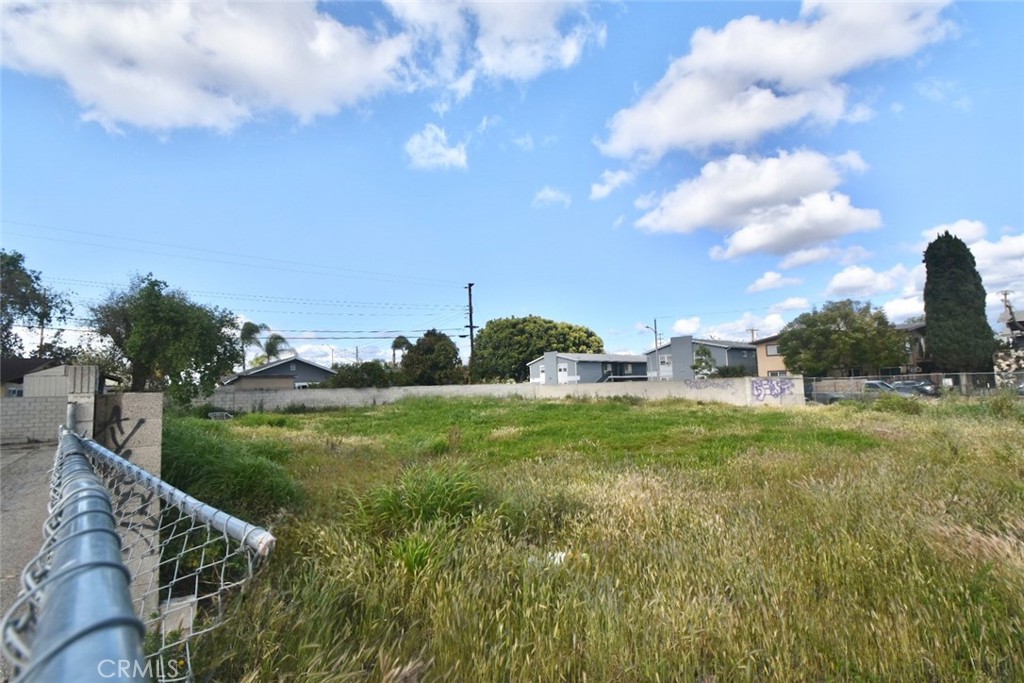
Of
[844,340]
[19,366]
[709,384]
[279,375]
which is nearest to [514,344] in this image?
[279,375]

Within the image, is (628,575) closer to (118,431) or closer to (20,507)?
(118,431)

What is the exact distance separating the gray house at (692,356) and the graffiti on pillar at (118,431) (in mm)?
43033

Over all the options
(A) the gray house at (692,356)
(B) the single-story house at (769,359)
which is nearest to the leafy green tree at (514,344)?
(A) the gray house at (692,356)

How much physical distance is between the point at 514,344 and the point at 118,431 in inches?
1706

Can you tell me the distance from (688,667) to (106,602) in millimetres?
2485

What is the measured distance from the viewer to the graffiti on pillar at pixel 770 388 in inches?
931

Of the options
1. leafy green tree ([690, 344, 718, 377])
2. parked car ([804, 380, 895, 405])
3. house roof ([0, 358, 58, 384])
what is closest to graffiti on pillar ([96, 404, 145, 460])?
parked car ([804, 380, 895, 405])

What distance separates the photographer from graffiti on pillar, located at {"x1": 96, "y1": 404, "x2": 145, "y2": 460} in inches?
138

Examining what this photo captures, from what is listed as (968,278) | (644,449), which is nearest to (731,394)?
(644,449)

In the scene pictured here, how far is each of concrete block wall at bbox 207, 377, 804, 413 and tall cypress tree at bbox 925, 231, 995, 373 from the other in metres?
17.7

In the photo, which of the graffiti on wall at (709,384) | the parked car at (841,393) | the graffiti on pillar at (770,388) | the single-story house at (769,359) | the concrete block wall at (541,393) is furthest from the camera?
the single-story house at (769,359)

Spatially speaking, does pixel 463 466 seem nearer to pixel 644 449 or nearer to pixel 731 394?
pixel 644 449

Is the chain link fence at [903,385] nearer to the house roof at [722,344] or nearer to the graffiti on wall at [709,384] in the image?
the graffiti on wall at [709,384]

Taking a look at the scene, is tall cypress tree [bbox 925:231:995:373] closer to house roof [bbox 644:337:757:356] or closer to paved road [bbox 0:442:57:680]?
house roof [bbox 644:337:757:356]
